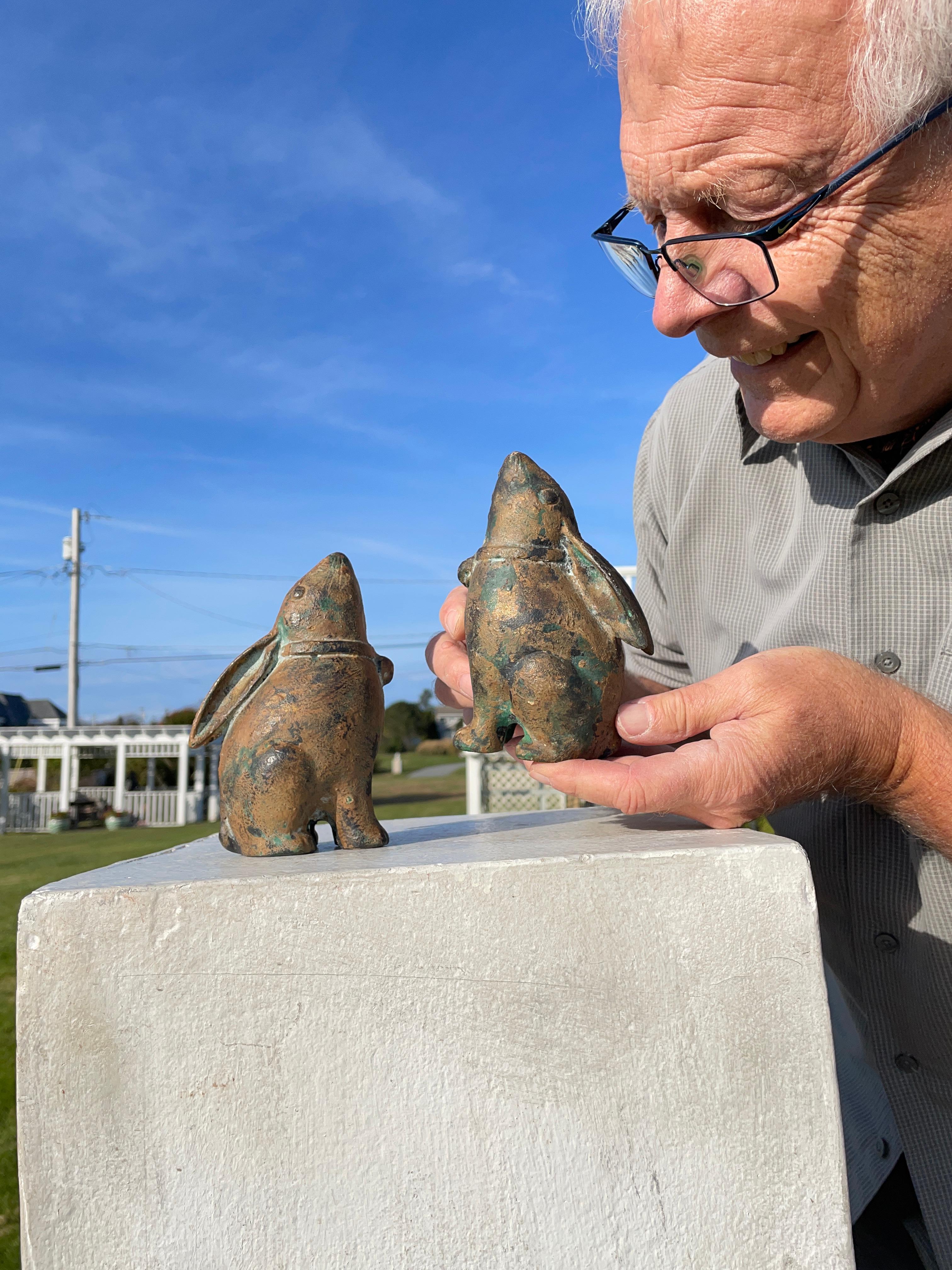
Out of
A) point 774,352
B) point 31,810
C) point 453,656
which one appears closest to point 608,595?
point 453,656

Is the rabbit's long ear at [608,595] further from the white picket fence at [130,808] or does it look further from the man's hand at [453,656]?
the white picket fence at [130,808]

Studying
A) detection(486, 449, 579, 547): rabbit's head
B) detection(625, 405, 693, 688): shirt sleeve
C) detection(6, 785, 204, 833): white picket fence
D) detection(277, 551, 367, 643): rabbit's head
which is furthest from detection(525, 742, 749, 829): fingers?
detection(6, 785, 204, 833): white picket fence

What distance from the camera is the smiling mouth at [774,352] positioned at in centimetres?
158

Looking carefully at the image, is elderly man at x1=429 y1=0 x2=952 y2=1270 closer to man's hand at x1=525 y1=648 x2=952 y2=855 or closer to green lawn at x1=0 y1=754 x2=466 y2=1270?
man's hand at x1=525 y1=648 x2=952 y2=855

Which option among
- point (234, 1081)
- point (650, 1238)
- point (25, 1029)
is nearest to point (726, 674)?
point (650, 1238)

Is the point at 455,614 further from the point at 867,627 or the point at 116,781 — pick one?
the point at 116,781

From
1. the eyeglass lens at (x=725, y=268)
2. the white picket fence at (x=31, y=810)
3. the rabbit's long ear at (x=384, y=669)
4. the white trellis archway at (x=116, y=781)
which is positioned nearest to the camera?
the eyeglass lens at (x=725, y=268)

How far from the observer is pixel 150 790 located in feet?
68.6

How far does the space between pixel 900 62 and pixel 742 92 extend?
23cm

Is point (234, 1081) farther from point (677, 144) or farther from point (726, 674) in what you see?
point (677, 144)

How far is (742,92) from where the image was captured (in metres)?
1.41

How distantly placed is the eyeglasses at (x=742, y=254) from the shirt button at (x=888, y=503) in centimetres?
50

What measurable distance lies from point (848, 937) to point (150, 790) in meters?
21.1

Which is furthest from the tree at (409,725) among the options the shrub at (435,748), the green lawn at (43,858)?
the green lawn at (43,858)
